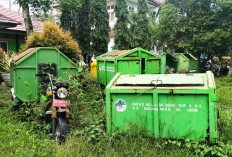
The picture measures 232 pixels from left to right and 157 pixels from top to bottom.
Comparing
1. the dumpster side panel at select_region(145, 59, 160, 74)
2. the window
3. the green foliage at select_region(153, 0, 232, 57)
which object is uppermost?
the green foliage at select_region(153, 0, 232, 57)

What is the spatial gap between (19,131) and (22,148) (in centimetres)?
96

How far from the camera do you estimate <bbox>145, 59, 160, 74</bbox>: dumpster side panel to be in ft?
25.7

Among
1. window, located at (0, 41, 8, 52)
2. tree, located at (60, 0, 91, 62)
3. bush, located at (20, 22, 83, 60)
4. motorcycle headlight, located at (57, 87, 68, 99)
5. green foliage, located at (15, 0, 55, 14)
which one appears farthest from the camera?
tree, located at (60, 0, 91, 62)

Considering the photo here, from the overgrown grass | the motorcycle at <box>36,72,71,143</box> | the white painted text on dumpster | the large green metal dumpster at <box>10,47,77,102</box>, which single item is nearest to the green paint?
the large green metal dumpster at <box>10,47,77,102</box>

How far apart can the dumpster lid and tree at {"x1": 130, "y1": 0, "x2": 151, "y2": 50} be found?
45.3ft

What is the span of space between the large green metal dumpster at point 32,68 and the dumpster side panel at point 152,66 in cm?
314

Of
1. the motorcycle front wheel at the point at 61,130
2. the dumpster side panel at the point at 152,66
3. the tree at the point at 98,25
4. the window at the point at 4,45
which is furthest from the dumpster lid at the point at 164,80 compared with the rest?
the tree at the point at 98,25

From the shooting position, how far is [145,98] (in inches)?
143

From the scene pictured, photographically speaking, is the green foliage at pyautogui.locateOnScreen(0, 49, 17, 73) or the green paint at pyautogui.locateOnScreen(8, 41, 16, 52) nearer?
the green foliage at pyautogui.locateOnScreen(0, 49, 17, 73)

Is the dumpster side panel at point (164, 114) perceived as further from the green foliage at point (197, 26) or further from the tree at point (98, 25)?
the tree at point (98, 25)

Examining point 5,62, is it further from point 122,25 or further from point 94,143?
point 122,25

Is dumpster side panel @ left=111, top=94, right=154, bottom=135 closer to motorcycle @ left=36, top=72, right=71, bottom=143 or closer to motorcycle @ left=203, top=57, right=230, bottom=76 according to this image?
motorcycle @ left=36, top=72, right=71, bottom=143

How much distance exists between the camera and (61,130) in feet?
12.5

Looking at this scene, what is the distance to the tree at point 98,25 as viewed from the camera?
1594 cm
